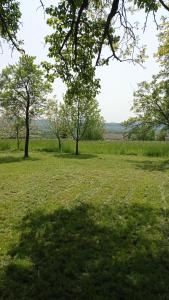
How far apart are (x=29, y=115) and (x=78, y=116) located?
694 cm

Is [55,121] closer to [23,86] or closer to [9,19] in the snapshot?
[23,86]

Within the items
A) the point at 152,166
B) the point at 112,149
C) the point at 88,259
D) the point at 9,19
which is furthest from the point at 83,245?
the point at 112,149

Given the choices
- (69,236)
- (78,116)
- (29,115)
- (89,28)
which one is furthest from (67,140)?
(69,236)

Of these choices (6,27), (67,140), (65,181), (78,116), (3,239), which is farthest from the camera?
(67,140)

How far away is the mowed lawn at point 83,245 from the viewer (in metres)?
5.12

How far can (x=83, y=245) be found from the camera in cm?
691

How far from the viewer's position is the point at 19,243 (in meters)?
6.91

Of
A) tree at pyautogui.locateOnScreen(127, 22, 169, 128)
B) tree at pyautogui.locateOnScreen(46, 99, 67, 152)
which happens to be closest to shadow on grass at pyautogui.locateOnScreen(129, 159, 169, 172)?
tree at pyautogui.locateOnScreen(127, 22, 169, 128)

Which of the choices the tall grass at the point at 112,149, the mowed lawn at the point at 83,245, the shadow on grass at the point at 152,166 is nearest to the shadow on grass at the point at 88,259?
the mowed lawn at the point at 83,245

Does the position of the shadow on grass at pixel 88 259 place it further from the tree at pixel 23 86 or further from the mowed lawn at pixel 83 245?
the tree at pixel 23 86

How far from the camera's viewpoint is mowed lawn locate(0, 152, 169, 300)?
5117 mm

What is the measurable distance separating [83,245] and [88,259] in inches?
27.3

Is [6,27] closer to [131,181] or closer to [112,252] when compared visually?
[112,252]

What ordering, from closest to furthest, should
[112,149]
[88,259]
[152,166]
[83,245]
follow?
1. [88,259]
2. [83,245]
3. [152,166]
4. [112,149]
